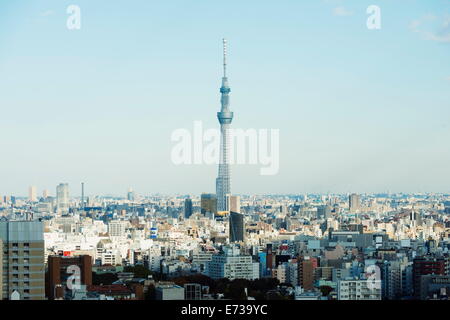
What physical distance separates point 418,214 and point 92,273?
4278 mm

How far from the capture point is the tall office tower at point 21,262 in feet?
11.5

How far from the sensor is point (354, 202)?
28.0ft

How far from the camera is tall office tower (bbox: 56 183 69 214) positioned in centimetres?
610

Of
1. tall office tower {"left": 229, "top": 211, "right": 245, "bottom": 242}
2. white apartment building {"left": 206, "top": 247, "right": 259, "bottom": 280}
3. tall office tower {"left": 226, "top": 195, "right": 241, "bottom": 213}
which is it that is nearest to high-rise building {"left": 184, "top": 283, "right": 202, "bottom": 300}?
white apartment building {"left": 206, "top": 247, "right": 259, "bottom": 280}

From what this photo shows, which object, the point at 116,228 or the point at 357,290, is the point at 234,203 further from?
the point at 357,290

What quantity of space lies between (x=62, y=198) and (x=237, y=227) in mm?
3847

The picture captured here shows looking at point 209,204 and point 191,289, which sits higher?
point 209,204

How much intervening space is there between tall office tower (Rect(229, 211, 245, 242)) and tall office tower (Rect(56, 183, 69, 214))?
9.07ft

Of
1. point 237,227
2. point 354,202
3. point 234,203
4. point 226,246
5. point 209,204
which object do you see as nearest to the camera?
point 354,202

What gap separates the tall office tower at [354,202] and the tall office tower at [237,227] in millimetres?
1499

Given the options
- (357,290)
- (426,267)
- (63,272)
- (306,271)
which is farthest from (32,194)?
(426,267)

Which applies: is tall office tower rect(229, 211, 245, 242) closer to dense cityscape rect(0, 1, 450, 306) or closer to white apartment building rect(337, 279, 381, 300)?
dense cityscape rect(0, 1, 450, 306)

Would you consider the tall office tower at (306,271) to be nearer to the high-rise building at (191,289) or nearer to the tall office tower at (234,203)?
the high-rise building at (191,289)
